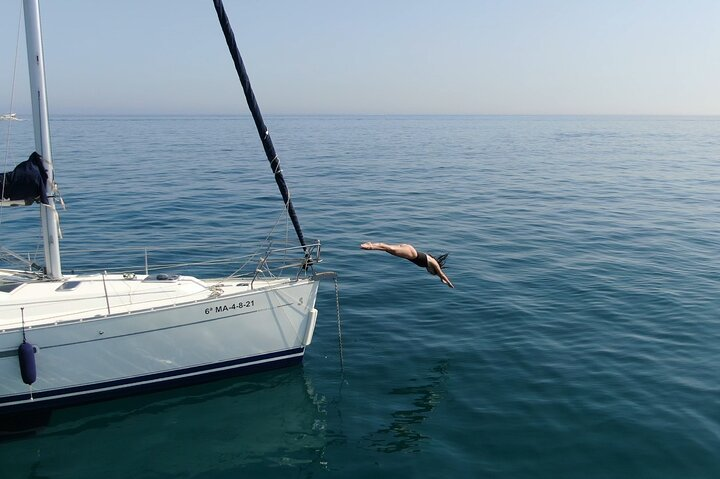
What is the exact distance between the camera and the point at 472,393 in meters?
12.0

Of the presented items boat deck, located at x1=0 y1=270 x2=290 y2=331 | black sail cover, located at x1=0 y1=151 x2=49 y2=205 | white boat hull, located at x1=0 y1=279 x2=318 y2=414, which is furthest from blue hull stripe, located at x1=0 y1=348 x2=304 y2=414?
black sail cover, located at x1=0 y1=151 x2=49 y2=205

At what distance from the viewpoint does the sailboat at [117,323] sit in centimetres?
1096

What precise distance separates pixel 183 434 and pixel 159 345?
6.07 ft

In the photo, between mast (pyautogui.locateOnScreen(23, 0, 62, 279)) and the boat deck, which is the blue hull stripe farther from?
mast (pyautogui.locateOnScreen(23, 0, 62, 279))

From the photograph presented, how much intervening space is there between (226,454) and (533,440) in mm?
5284

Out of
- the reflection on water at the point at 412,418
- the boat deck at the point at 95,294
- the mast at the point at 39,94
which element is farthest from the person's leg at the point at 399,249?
the mast at the point at 39,94

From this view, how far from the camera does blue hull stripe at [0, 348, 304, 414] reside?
36.8 ft

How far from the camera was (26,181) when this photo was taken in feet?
37.9

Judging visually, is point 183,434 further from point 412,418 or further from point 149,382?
point 412,418

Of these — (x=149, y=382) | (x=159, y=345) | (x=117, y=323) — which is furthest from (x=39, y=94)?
(x=149, y=382)

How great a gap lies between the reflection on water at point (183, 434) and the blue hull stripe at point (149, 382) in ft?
0.63

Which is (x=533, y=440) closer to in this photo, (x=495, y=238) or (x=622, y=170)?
(x=495, y=238)

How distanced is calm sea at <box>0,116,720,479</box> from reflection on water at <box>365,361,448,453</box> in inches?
1.6

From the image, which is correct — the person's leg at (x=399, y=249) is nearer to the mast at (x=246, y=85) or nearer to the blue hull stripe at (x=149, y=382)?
the mast at (x=246, y=85)
